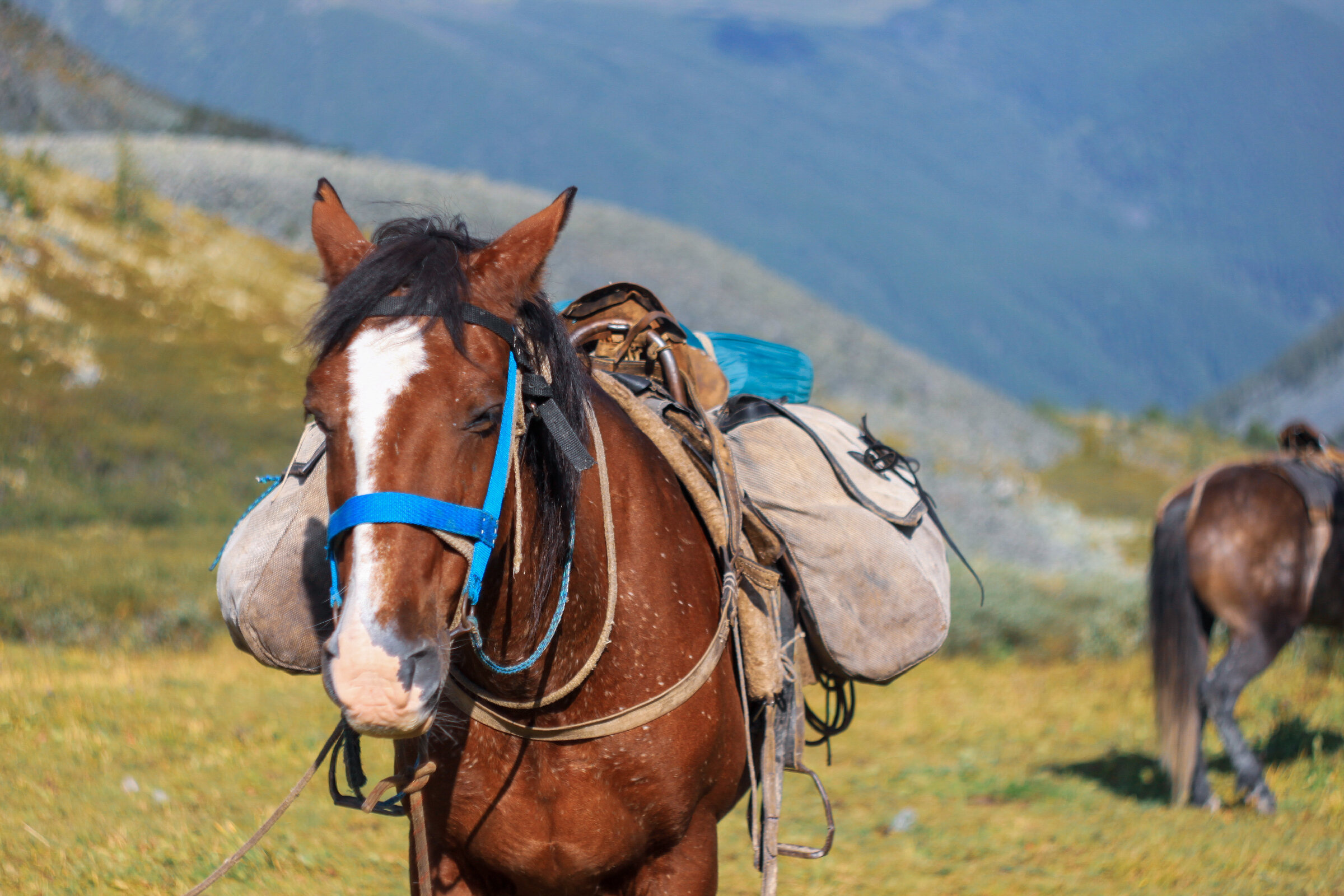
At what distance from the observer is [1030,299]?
131250mm

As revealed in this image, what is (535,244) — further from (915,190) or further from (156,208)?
(915,190)

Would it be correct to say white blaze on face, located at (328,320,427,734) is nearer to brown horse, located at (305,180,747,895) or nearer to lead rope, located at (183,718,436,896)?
brown horse, located at (305,180,747,895)

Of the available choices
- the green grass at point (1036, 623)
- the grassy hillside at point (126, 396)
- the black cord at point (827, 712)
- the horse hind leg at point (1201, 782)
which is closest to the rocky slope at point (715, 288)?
the grassy hillside at point (126, 396)

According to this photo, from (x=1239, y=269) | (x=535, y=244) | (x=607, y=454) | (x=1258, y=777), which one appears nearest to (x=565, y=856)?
(x=607, y=454)

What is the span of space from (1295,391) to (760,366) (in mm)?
84183

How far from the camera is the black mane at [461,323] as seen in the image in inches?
67.3

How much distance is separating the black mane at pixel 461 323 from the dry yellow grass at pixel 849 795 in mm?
2893

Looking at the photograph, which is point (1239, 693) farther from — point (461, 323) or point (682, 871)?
point (461, 323)

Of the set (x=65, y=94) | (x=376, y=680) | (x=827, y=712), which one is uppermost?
(x=376, y=680)

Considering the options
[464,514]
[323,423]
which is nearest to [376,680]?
[464,514]

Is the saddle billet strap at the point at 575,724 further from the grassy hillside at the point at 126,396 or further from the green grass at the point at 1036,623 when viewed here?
the green grass at the point at 1036,623

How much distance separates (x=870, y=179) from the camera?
163 m

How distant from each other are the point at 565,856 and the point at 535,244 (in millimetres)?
1332

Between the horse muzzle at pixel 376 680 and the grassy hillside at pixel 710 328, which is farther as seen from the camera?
the grassy hillside at pixel 710 328
